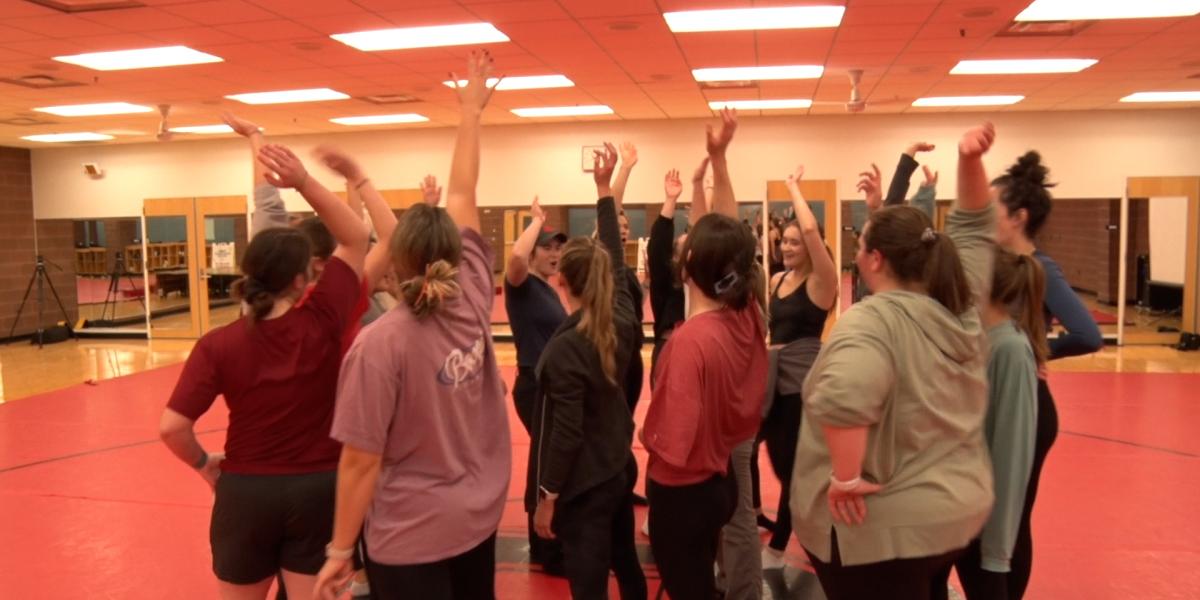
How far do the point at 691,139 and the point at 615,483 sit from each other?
35.8 ft

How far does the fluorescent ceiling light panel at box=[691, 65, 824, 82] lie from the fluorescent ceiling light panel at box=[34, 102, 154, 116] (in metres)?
7.14

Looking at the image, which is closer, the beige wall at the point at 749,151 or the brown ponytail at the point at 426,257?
the brown ponytail at the point at 426,257

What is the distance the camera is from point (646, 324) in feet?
45.6

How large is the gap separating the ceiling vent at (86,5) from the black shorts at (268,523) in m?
5.03

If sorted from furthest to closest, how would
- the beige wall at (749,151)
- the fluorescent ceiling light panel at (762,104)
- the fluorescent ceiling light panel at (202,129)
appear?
the fluorescent ceiling light panel at (202,129), the beige wall at (749,151), the fluorescent ceiling light panel at (762,104)

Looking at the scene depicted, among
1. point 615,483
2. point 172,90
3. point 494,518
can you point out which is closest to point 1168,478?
point 615,483

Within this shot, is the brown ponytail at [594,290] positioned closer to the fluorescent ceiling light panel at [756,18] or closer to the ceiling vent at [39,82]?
the fluorescent ceiling light panel at [756,18]

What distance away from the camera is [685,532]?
9.10 feet

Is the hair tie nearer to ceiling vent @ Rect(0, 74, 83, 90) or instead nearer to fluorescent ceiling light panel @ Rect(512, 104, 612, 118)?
ceiling vent @ Rect(0, 74, 83, 90)

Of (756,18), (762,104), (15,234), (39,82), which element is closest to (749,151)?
(762,104)

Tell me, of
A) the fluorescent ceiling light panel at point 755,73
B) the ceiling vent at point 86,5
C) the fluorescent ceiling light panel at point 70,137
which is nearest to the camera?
the ceiling vent at point 86,5

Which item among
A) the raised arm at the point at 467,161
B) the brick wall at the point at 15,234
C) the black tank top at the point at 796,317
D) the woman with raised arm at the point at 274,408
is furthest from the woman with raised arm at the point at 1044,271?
the brick wall at the point at 15,234

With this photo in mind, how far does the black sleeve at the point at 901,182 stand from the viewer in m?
3.33

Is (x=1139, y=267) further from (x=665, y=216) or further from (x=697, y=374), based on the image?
(x=697, y=374)
